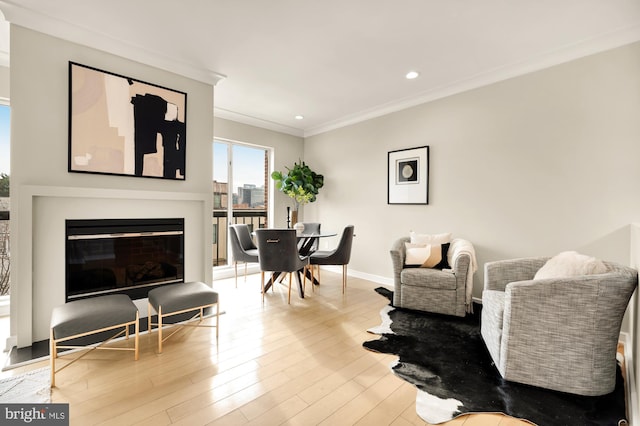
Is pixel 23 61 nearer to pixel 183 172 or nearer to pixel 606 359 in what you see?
pixel 183 172

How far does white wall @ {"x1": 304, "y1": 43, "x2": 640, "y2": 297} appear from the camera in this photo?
2615 millimetres

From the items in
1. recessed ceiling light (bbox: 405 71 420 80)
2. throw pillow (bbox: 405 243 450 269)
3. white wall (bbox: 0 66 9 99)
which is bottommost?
throw pillow (bbox: 405 243 450 269)

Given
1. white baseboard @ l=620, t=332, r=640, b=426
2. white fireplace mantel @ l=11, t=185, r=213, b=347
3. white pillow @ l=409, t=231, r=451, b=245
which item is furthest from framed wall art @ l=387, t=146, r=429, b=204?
white fireplace mantel @ l=11, t=185, r=213, b=347

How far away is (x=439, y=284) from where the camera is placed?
3.08 m

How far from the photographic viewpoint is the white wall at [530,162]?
2.62 metres

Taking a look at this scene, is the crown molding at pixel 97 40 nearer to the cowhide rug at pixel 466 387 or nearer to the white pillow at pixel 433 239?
the white pillow at pixel 433 239

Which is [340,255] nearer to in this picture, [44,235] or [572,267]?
[572,267]

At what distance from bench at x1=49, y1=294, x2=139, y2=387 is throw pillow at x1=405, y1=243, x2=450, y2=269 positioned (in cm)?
278

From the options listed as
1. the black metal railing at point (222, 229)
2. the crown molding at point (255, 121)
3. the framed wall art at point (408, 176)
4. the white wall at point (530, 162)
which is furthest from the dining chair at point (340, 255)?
the crown molding at point (255, 121)

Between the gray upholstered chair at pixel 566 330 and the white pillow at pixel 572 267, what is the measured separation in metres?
0.09

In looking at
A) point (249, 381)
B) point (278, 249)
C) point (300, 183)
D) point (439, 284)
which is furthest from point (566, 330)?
point (300, 183)

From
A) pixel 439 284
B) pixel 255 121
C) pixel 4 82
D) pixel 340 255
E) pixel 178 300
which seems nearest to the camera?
pixel 178 300

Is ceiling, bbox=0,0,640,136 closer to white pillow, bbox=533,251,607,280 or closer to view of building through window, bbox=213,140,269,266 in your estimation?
view of building through window, bbox=213,140,269,266

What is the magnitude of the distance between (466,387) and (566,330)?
2.39 feet
